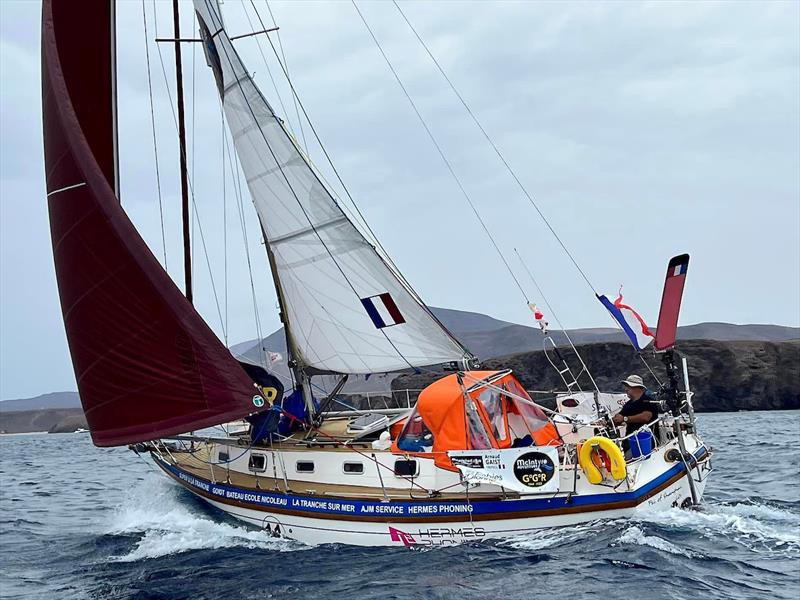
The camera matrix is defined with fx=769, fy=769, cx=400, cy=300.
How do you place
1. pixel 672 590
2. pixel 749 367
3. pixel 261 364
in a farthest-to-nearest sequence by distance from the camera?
pixel 749 367, pixel 261 364, pixel 672 590

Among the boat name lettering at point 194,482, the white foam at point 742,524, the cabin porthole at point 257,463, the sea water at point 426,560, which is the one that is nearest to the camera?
the sea water at point 426,560

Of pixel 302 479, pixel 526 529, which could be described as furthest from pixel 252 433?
pixel 526 529

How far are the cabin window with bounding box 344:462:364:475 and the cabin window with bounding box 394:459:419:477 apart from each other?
683mm

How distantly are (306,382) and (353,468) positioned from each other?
2.89 meters

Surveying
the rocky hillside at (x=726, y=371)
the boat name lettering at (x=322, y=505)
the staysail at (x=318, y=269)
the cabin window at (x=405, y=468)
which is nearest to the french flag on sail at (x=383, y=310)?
the staysail at (x=318, y=269)

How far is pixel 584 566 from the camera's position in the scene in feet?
33.7

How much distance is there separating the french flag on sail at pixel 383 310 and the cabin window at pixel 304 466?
2903 millimetres

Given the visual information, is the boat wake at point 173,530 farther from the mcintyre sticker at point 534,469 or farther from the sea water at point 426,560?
the mcintyre sticker at point 534,469

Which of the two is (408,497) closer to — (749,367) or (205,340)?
(205,340)

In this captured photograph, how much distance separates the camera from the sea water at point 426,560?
982 centimetres

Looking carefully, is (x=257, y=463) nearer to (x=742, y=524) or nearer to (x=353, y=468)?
(x=353, y=468)

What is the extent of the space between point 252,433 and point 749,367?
177ft

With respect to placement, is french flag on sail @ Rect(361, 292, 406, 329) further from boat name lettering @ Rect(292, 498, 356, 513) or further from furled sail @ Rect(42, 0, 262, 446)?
boat name lettering @ Rect(292, 498, 356, 513)

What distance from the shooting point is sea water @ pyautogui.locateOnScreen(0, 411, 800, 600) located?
9820mm
